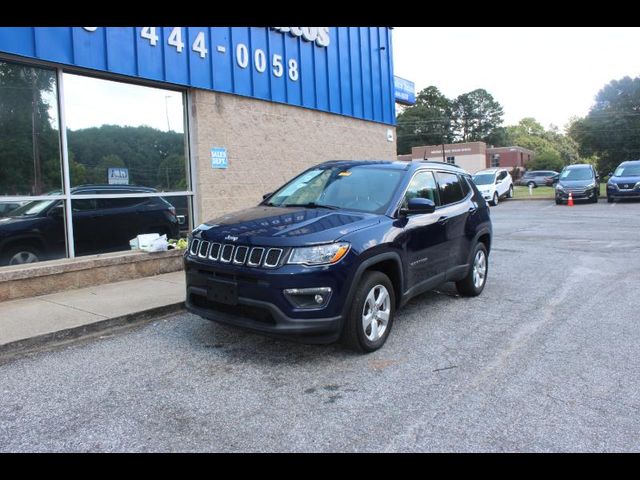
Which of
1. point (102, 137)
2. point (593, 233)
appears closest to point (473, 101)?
point (593, 233)

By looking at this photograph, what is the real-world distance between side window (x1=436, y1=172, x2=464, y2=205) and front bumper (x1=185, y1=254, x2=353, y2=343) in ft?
7.84

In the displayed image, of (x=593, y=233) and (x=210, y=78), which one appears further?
(x=593, y=233)

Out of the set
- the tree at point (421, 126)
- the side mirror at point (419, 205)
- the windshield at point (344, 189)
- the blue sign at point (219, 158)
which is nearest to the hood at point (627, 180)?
the blue sign at point (219, 158)

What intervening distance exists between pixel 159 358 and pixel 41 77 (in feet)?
15.2

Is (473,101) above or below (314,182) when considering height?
above

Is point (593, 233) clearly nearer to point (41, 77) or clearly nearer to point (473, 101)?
point (41, 77)

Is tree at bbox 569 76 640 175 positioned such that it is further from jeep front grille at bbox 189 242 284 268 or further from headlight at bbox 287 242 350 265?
jeep front grille at bbox 189 242 284 268

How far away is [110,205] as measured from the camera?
798 centimetres

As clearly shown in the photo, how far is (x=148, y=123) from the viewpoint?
861cm

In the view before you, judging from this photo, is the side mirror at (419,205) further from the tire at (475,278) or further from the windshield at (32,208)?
the windshield at (32,208)

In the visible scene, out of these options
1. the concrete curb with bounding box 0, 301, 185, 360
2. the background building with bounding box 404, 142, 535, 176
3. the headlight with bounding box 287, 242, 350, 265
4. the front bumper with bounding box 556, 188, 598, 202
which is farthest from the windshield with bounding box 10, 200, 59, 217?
the background building with bounding box 404, 142, 535, 176

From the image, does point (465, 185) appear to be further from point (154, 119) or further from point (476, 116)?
point (476, 116)

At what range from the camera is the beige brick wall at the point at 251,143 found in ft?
30.2

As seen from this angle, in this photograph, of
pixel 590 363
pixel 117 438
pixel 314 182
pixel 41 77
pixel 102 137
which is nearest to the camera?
pixel 117 438
